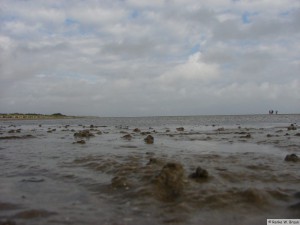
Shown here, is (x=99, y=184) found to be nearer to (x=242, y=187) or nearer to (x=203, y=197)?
(x=203, y=197)

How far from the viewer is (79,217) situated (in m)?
6.94

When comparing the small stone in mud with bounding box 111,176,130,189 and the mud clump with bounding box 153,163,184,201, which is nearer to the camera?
the mud clump with bounding box 153,163,184,201

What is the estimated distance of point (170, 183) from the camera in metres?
9.16

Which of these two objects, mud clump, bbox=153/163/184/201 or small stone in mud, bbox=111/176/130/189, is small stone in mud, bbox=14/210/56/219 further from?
mud clump, bbox=153/163/184/201

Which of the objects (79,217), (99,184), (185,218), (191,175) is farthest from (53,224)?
(191,175)

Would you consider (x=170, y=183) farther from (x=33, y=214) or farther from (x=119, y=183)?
(x=33, y=214)

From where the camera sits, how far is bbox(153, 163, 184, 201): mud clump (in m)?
8.47

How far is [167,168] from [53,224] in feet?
13.2

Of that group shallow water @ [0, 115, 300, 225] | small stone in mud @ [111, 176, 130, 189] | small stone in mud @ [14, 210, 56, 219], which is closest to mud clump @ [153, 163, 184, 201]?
shallow water @ [0, 115, 300, 225]

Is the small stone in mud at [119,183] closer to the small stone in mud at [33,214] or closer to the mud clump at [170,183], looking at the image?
the mud clump at [170,183]

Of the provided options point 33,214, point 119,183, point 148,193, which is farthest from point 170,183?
point 33,214

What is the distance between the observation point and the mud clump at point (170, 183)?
847 centimetres

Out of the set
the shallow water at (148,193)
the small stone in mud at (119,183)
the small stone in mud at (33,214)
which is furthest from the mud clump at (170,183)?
the small stone in mud at (33,214)

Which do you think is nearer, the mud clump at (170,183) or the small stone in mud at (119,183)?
the mud clump at (170,183)
